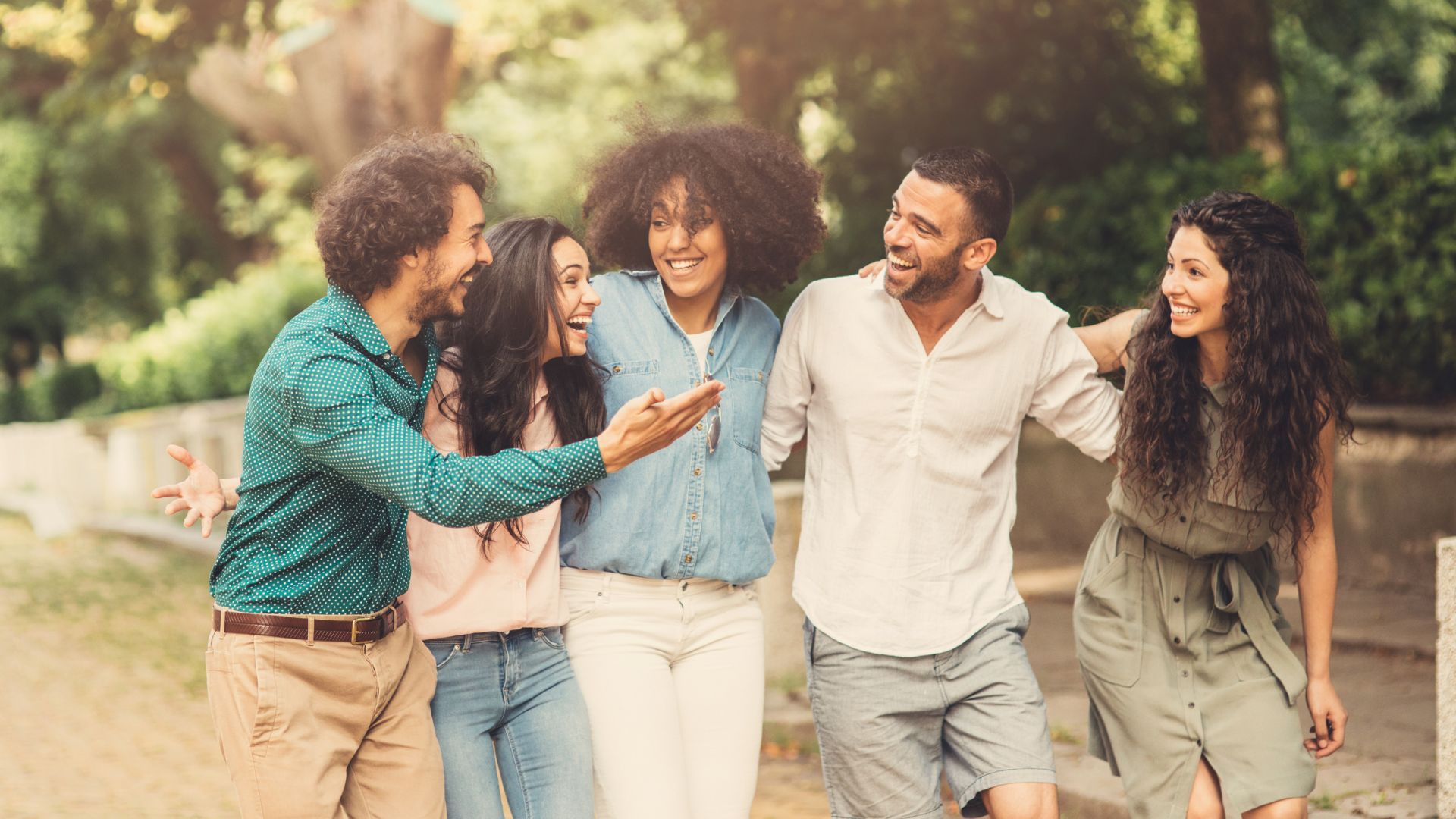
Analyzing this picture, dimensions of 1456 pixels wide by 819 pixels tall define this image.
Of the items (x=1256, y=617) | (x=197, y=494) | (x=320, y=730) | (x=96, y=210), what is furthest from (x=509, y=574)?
(x=96, y=210)

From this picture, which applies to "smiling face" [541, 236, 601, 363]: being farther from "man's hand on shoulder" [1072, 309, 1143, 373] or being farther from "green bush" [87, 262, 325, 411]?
"green bush" [87, 262, 325, 411]

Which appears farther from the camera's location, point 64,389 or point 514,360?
point 64,389

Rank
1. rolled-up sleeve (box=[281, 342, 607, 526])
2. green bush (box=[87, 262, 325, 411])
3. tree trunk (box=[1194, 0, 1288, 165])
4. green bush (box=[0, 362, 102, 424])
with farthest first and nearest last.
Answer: green bush (box=[0, 362, 102, 424]) → green bush (box=[87, 262, 325, 411]) → tree trunk (box=[1194, 0, 1288, 165]) → rolled-up sleeve (box=[281, 342, 607, 526])

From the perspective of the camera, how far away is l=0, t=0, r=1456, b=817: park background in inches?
291

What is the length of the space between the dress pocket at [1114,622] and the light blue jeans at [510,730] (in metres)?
1.22

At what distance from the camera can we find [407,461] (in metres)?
2.72

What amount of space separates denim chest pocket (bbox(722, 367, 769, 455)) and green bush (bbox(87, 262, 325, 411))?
12571 mm

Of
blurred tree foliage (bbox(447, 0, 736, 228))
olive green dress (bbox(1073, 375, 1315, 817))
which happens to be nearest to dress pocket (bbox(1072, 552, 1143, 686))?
olive green dress (bbox(1073, 375, 1315, 817))

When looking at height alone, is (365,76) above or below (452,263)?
above

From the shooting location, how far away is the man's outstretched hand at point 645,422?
276 centimetres

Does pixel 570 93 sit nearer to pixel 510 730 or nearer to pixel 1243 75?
pixel 1243 75

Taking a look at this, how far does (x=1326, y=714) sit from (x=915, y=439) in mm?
1135

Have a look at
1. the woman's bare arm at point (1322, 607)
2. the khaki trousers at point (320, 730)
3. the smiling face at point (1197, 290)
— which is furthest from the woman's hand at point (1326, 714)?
the khaki trousers at point (320, 730)

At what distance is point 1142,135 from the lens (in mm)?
13219
